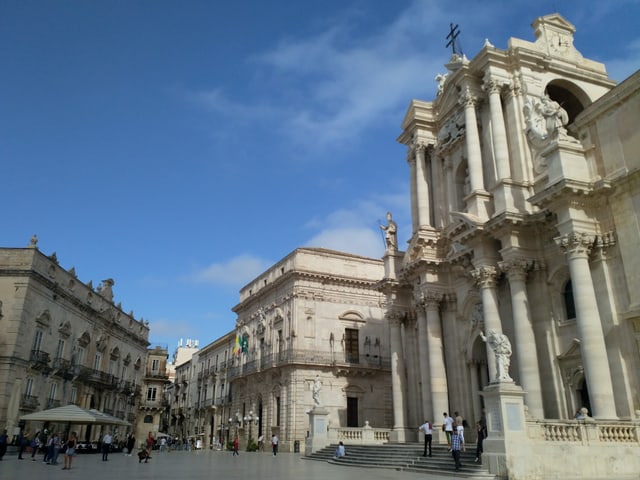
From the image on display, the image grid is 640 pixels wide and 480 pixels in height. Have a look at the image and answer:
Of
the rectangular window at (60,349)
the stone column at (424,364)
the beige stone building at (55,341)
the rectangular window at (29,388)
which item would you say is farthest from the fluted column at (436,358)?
the rectangular window at (60,349)

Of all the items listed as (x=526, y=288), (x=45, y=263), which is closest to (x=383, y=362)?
(x=526, y=288)

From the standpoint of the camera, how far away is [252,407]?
39844 millimetres

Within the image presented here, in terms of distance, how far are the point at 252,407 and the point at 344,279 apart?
37.7 feet

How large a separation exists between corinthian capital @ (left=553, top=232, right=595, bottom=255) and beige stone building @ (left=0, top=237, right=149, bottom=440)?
26.6 m

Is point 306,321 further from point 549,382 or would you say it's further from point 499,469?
point 499,469

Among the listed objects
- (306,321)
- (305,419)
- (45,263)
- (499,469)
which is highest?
(45,263)

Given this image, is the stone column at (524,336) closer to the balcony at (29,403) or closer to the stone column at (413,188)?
the stone column at (413,188)

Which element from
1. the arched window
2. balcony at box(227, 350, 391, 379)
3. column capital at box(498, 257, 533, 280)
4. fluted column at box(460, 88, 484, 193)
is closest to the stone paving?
the arched window

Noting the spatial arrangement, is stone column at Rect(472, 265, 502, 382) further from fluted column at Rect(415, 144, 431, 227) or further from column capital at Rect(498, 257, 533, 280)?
fluted column at Rect(415, 144, 431, 227)

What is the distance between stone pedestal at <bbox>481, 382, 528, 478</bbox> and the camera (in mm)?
13094

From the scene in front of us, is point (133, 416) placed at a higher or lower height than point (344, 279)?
lower

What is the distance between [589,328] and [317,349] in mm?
21850

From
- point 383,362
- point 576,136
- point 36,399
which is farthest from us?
point 383,362

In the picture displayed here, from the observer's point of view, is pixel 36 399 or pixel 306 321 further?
pixel 306 321
